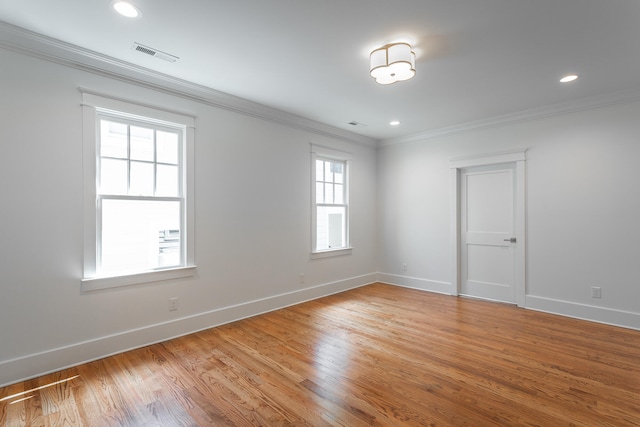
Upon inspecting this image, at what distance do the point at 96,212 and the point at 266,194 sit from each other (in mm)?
1911

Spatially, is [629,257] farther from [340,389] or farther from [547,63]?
[340,389]

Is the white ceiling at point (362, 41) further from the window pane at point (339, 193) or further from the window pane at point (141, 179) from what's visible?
the window pane at point (339, 193)

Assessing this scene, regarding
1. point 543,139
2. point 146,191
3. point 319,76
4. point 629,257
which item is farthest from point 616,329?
point 146,191

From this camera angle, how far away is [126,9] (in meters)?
2.15

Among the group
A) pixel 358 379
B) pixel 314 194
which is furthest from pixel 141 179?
pixel 358 379

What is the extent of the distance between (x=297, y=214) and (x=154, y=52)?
2618mm

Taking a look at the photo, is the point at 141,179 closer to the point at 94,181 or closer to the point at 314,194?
the point at 94,181

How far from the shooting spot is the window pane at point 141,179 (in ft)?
10.1

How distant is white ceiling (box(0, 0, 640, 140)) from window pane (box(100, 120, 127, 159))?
2.07 ft

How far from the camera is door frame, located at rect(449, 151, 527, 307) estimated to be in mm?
4332

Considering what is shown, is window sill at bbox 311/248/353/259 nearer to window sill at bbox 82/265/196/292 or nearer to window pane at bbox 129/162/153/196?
window sill at bbox 82/265/196/292

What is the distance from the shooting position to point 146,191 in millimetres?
3170

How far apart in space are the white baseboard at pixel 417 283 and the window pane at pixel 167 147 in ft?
13.7

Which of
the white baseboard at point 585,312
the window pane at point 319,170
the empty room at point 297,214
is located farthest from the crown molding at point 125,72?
the white baseboard at point 585,312
